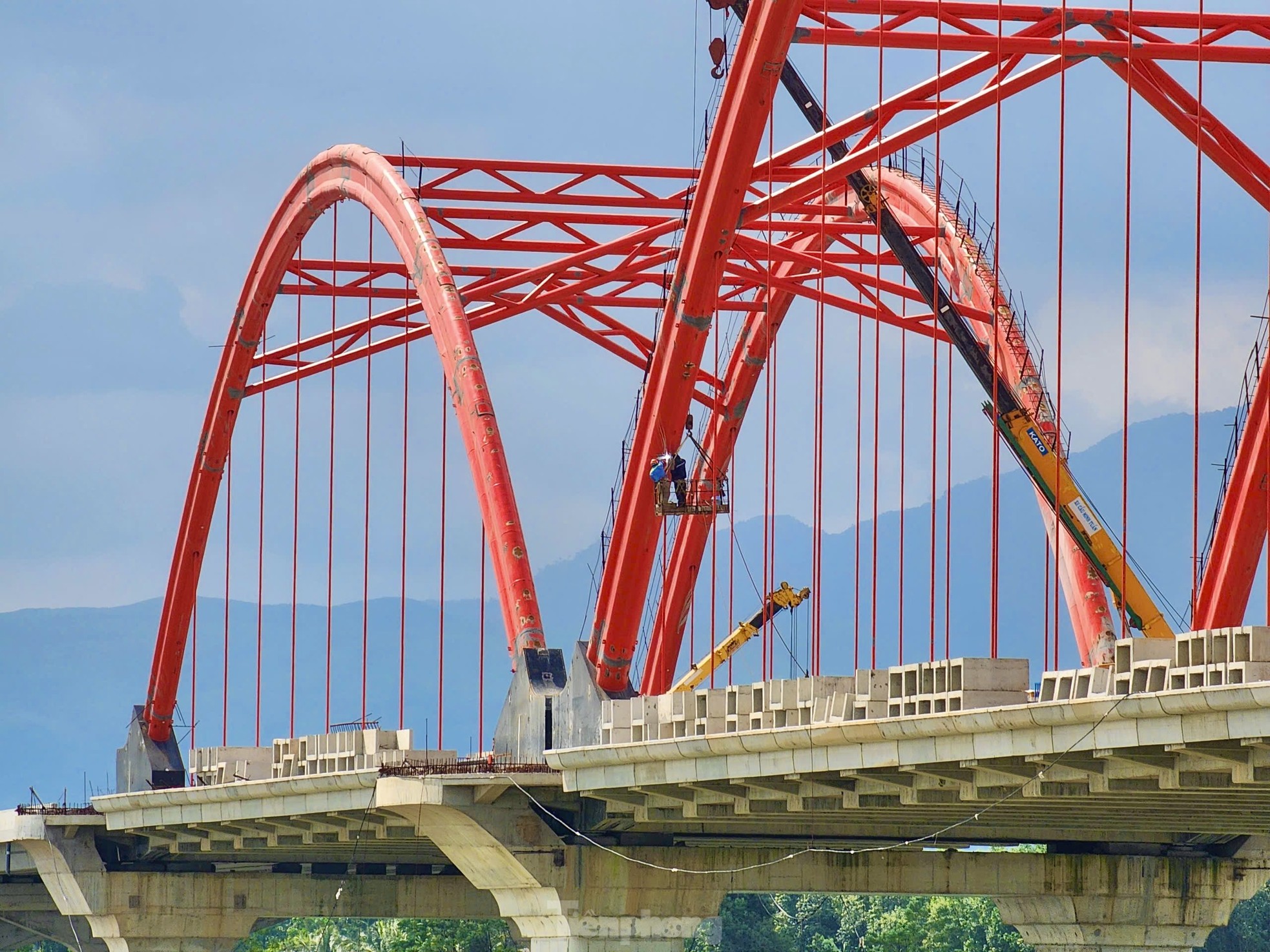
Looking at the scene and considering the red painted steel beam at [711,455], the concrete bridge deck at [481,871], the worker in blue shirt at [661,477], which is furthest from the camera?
the red painted steel beam at [711,455]

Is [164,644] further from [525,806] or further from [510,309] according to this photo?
[525,806]

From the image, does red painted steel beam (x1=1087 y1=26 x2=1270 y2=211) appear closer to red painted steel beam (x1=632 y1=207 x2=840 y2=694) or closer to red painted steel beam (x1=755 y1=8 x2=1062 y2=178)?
red painted steel beam (x1=755 y1=8 x2=1062 y2=178)

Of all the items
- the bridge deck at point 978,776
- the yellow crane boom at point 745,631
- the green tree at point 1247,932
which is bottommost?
the bridge deck at point 978,776

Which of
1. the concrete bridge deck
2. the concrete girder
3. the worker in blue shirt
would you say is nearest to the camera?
the worker in blue shirt

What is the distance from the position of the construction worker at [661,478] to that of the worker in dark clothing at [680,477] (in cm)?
15

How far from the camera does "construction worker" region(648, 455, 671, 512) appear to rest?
2101 inches

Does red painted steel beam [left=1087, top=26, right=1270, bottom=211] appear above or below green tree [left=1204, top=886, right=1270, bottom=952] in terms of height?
above

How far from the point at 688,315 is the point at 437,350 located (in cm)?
1291

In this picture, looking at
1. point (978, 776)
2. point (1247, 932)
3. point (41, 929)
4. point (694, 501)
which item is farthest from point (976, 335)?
point (1247, 932)

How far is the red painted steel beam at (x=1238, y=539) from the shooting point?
50.7 metres

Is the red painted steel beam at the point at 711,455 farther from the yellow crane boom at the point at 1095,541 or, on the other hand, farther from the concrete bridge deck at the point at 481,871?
the yellow crane boom at the point at 1095,541

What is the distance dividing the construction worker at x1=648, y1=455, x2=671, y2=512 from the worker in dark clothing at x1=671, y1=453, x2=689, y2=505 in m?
0.15

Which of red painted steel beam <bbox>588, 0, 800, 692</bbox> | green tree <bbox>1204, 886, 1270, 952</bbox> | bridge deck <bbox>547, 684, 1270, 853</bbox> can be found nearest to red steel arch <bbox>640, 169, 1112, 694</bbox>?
red painted steel beam <bbox>588, 0, 800, 692</bbox>

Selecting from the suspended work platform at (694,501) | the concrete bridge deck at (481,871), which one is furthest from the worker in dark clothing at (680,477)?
the concrete bridge deck at (481,871)
